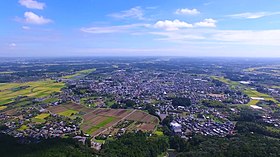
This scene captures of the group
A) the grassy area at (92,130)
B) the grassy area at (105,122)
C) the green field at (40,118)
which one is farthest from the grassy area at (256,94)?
the green field at (40,118)

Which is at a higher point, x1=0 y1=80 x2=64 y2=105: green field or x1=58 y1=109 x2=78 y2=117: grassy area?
x1=0 y1=80 x2=64 y2=105: green field

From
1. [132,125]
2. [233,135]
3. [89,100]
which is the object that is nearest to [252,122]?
[233,135]

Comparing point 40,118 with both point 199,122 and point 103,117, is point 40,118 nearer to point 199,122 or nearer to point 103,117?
point 103,117

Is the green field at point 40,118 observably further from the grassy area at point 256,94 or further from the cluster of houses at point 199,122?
the grassy area at point 256,94

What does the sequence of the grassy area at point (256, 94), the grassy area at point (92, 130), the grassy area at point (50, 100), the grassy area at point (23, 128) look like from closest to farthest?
the grassy area at point (92, 130) → the grassy area at point (23, 128) → the grassy area at point (50, 100) → the grassy area at point (256, 94)

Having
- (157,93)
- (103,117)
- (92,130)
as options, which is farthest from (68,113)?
(157,93)

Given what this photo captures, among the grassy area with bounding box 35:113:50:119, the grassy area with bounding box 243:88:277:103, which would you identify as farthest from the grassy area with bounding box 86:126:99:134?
the grassy area with bounding box 243:88:277:103

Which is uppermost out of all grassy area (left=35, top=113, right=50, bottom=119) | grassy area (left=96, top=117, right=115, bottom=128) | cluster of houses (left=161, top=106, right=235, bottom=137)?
grassy area (left=35, top=113, right=50, bottom=119)

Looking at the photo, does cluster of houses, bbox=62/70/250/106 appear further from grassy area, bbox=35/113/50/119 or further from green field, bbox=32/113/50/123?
green field, bbox=32/113/50/123
